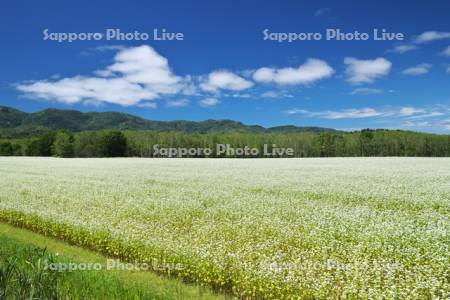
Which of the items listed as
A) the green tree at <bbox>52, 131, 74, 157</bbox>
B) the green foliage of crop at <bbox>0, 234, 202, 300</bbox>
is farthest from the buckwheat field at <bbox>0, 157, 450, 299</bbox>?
the green tree at <bbox>52, 131, 74, 157</bbox>

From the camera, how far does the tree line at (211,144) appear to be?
10131 centimetres

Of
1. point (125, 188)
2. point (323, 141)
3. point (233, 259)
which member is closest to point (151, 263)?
point (233, 259)

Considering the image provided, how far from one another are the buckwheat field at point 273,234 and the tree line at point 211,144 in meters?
83.5

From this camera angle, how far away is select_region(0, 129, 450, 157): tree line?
10131 cm

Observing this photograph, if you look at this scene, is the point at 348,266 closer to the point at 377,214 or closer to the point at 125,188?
the point at 377,214

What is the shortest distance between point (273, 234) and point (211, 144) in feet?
327

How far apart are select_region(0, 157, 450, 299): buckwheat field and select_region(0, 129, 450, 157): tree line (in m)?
83.5

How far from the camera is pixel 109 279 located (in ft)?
24.0

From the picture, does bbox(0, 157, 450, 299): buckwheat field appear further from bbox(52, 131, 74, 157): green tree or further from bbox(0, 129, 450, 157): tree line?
bbox(52, 131, 74, 157): green tree

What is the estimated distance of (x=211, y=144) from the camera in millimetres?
110250

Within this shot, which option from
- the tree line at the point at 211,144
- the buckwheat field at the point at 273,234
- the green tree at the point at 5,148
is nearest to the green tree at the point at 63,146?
the tree line at the point at 211,144

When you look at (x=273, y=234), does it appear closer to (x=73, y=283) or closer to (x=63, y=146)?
(x=73, y=283)

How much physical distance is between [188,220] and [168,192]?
705 centimetres

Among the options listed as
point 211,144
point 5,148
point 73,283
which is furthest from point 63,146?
point 73,283
